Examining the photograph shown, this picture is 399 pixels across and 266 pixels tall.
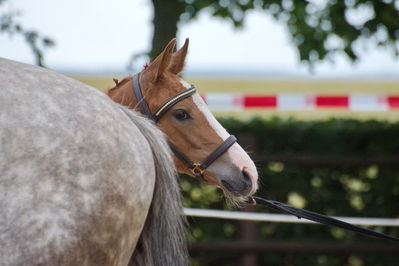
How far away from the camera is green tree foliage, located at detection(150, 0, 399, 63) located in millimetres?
8094

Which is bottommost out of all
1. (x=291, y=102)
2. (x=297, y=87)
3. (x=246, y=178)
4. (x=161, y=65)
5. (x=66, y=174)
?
(x=291, y=102)

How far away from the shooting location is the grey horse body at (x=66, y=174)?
190 centimetres

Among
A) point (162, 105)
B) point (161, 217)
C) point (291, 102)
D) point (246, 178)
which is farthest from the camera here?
point (291, 102)

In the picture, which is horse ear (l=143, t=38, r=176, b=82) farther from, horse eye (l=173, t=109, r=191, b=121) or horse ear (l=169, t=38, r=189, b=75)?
horse eye (l=173, t=109, r=191, b=121)

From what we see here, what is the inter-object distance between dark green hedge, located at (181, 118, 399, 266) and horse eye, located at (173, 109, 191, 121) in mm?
Result: 3709

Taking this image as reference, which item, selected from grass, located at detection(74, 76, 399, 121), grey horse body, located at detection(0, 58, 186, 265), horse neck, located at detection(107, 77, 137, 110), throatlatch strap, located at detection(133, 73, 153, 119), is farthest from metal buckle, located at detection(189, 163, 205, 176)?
grass, located at detection(74, 76, 399, 121)

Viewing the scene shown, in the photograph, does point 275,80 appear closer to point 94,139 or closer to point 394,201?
point 394,201

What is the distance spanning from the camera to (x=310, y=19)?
8.62 metres

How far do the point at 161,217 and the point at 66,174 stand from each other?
49 centimetres

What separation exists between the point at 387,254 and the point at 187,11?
393 centimetres

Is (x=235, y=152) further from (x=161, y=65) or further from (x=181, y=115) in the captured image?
(x=161, y=65)

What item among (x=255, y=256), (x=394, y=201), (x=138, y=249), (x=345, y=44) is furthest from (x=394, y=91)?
(x=138, y=249)

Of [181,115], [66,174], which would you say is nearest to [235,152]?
[181,115]

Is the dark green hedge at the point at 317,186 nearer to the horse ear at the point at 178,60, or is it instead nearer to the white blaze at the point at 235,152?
the horse ear at the point at 178,60
